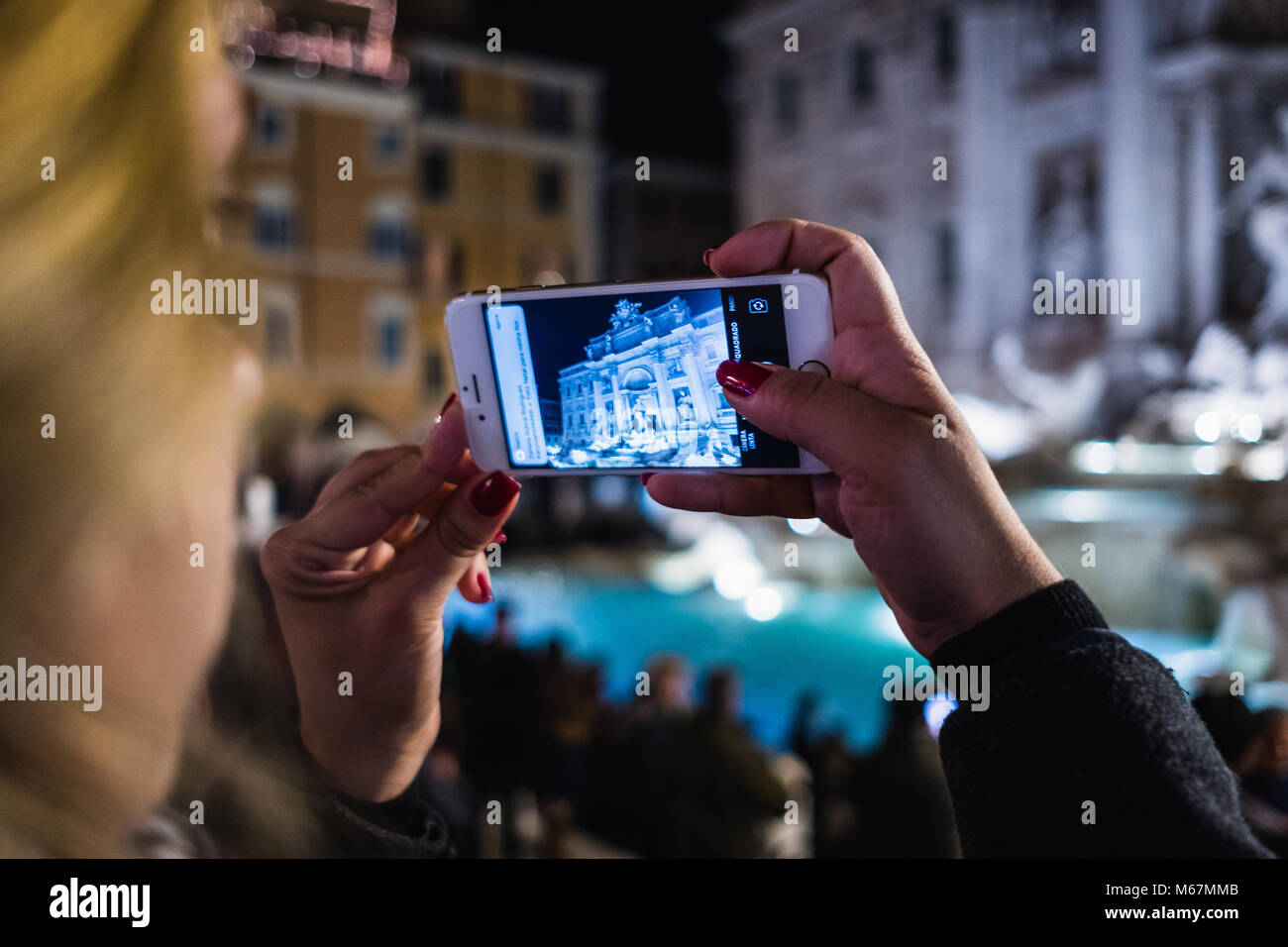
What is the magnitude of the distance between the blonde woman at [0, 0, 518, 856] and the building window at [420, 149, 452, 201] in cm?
592

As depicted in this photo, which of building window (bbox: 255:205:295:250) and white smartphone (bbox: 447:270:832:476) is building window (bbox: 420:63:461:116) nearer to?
building window (bbox: 255:205:295:250)

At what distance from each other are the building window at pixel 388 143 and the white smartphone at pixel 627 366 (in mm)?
6310

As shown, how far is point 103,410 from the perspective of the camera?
46cm

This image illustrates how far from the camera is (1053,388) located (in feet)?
15.5

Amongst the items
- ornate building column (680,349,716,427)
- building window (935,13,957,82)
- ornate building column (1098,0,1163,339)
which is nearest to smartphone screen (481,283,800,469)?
ornate building column (680,349,716,427)

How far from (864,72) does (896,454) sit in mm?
5341

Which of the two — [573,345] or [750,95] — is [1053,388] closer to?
[750,95]

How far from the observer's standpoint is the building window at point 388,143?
21.1 feet

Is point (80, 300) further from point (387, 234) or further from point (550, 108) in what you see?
point (387, 234)

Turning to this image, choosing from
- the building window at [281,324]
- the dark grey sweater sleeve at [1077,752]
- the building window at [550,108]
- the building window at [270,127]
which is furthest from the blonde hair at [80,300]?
the building window at [270,127]

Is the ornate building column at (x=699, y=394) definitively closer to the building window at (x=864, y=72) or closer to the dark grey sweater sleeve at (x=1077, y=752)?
the dark grey sweater sleeve at (x=1077, y=752)

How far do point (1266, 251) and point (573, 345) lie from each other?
418cm

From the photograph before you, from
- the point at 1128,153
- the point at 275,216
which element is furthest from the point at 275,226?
the point at 1128,153

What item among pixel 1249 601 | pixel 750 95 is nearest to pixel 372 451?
pixel 1249 601
